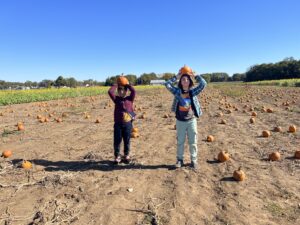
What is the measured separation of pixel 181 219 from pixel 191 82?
3.12 metres

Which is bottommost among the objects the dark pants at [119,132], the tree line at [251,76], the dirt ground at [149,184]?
the dirt ground at [149,184]

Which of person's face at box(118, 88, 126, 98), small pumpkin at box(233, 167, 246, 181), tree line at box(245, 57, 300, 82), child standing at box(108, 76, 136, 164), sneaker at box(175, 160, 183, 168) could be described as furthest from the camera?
tree line at box(245, 57, 300, 82)

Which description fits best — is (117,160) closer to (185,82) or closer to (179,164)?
(179,164)

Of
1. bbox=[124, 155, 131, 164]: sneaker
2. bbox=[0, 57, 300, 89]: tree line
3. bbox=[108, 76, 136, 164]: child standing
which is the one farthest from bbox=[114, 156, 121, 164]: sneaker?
bbox=[0, 57, 300, 89]: tree line

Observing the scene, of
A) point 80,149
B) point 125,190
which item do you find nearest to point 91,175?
point 125,190

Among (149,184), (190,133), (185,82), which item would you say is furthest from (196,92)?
(149,184)

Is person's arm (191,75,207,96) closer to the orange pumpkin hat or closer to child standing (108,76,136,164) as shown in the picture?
the orange pumpkin hat

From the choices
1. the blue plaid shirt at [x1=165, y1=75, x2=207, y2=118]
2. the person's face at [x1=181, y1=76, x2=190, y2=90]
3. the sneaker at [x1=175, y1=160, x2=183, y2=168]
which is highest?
the person's face at [x1=181, y1=76, x2=190, y2=90]

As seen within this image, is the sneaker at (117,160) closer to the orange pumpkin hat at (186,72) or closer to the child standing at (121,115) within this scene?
the child standing at (121,115)

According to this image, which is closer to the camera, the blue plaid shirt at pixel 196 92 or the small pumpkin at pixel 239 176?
the small pumpkin at pixel 239 176

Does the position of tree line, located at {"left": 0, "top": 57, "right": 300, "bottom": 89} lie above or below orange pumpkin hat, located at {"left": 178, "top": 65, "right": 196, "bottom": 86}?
above

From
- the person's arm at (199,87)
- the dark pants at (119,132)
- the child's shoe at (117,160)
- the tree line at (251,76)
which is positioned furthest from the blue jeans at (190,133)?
the tree line at (251,76)

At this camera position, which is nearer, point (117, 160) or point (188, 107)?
point (188, 107)

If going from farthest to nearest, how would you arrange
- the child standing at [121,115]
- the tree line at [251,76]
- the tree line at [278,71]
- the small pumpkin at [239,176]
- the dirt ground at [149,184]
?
the tree line at [251,76]
the tree line at [278,71]
the child standing at [121,115]
the small pumpkin at [239,176]
the dirt ground at [149,184]
